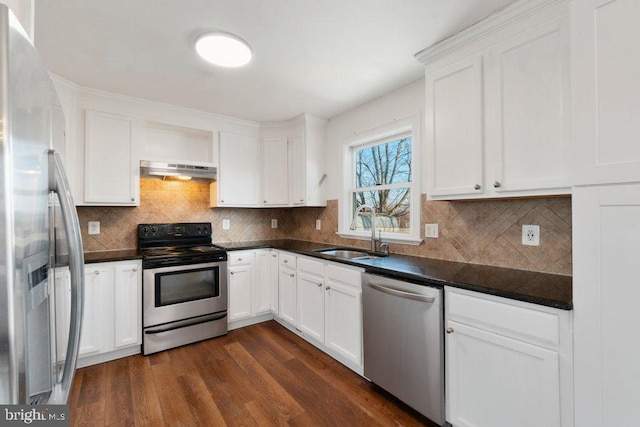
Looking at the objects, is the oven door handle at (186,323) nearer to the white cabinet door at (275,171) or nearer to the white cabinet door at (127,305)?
the white cabinet door at (127,305)

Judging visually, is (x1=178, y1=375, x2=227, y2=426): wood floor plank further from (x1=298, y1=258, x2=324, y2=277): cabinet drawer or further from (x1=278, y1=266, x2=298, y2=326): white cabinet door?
(x1=298, y1=258, x2=324, y2=277): cabinet drawer

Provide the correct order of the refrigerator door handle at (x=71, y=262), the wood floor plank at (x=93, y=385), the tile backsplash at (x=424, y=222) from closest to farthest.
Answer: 1. the refrigerator door handle at (x=71, y=262)
2. the tile backsplash at (x=424, y=222)
3. the wood floor plank at (x=93, y=385)

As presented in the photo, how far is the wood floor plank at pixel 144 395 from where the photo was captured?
1.80 m

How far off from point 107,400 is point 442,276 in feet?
7.89

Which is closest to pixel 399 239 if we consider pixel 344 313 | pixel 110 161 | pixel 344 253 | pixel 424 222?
pixel 424 222

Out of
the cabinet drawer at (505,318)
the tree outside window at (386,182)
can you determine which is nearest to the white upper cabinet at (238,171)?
the tree outside window at (386,182)

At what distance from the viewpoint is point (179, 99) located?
286 cm

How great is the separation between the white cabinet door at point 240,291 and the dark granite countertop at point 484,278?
131 centimetres

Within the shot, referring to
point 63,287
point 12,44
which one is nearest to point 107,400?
point 63,287

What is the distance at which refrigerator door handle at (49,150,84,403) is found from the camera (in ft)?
2.57

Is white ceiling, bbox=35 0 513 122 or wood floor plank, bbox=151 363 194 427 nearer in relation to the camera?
white ceiling, bbox=35 0 513 122

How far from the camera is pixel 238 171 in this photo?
3475 millimetres

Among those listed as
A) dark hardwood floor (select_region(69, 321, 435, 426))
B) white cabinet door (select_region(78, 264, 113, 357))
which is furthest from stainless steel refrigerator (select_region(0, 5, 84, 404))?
white cabinet door (select_region(78, 264, 113, 357))

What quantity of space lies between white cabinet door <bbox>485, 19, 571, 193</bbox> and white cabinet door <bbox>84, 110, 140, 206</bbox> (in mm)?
3076
